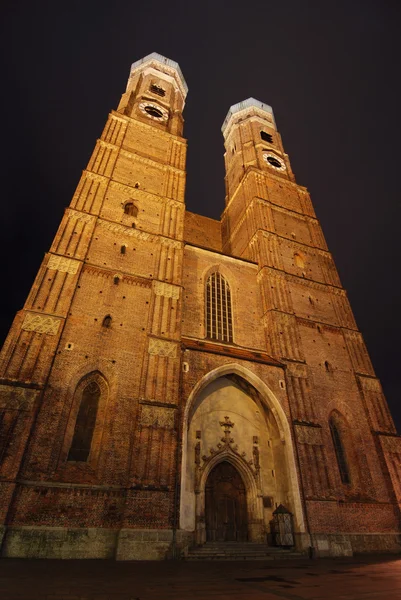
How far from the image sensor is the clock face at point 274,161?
31.4 meters

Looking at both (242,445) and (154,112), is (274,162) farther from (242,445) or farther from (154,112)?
(242,445)

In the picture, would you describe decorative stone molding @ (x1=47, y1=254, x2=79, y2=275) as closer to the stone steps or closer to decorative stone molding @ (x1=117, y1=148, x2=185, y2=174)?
decorative stone molding @ (x1=117, y1=148, x2=185, y2=174)

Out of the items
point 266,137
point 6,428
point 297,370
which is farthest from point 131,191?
point 266,137

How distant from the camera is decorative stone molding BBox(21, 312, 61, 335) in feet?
39.9

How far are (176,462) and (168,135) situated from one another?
22.6 metres

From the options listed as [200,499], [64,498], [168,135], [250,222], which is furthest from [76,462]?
[168,135]

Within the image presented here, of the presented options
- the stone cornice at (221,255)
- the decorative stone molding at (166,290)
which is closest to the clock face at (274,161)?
the stone cornice at (221,255)

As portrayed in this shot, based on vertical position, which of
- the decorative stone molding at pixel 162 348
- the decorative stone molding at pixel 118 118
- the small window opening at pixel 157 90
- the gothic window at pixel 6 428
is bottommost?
the gothic window at pixel 6 428

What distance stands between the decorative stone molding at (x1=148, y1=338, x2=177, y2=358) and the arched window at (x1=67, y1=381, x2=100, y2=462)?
2.55m

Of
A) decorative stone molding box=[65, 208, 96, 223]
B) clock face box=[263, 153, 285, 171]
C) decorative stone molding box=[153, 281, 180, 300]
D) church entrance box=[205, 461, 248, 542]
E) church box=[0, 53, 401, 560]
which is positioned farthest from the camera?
clock face box=[263, 153, 285, 171]

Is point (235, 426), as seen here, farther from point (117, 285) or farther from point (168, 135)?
point (168, 135)

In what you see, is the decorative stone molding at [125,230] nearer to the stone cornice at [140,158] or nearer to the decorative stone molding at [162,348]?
the decorative stone molding at [162,348]

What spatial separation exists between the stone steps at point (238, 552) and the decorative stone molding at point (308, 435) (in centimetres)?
395

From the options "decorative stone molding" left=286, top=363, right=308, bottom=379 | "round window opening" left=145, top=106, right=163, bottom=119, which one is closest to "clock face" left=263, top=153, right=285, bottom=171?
"round window opening" left=145, top=106, right=163, bottom=119
